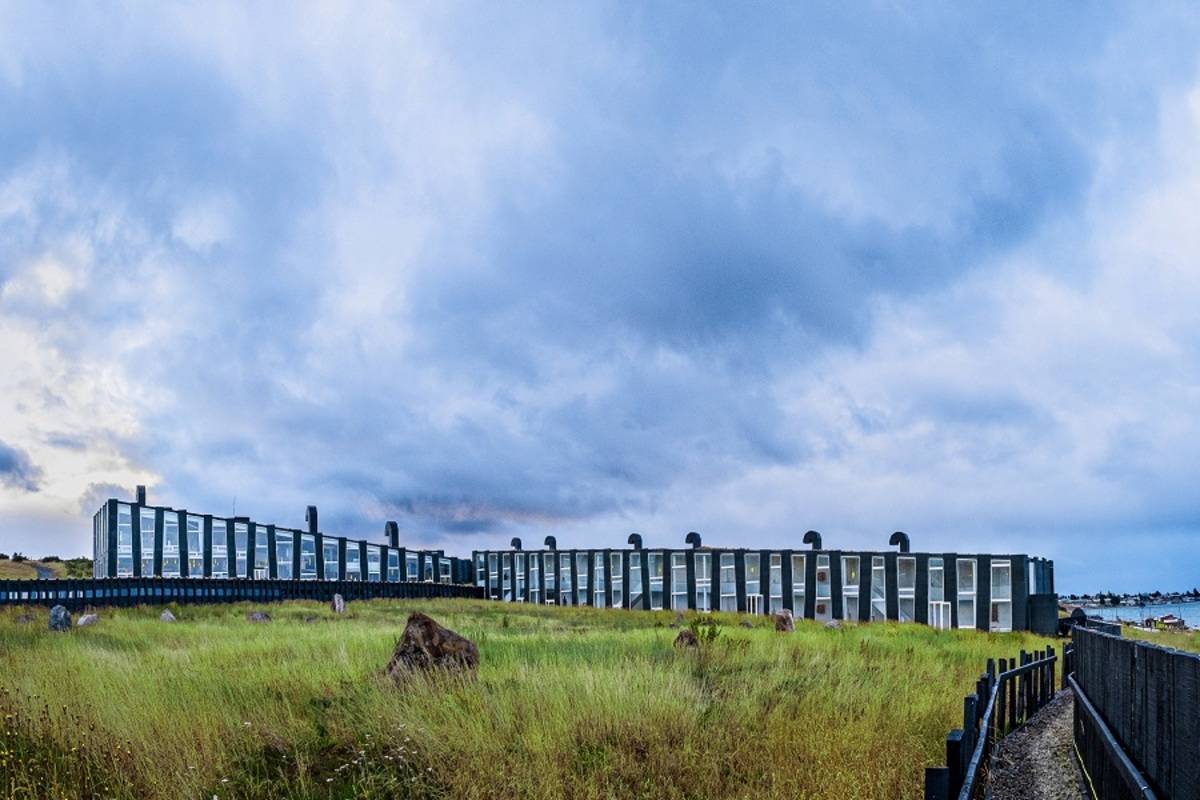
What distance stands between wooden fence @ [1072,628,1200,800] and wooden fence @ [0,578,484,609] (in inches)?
1778

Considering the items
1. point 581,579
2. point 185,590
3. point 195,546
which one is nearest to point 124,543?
point 195,546

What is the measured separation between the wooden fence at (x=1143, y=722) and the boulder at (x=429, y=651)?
8.46 meters

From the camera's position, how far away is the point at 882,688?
44.6ft

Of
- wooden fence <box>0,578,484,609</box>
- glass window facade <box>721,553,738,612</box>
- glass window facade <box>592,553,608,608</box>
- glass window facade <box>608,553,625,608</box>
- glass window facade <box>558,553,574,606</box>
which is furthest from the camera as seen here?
glass window facade <box>558,553,574,606</box>

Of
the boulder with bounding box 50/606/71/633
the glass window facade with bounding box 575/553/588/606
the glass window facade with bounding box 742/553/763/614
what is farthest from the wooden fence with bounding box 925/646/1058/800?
the glass window facade with bounding box 575/553/588/606

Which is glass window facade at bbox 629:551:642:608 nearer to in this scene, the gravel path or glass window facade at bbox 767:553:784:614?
glass window facade at bbox 767:553:784:614

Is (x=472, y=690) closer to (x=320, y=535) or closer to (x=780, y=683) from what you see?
(x=780, y=683)

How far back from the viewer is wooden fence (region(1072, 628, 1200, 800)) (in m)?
4.98

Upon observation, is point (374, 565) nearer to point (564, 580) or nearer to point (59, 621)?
point (564, 580)

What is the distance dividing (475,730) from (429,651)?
4.34 meters

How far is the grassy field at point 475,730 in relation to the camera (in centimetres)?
901

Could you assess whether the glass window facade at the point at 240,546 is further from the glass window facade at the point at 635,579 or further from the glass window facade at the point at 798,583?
the glass window facade at the point at 798,583

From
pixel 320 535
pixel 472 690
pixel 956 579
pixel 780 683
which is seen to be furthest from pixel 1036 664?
pixel 320 535

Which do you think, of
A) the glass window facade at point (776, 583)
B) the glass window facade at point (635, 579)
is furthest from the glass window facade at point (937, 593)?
the glass window facade at point (635, 579)
